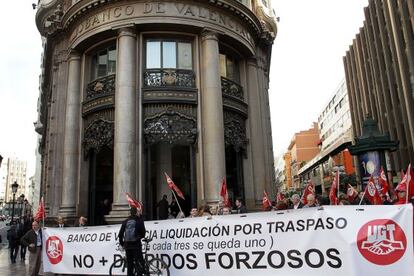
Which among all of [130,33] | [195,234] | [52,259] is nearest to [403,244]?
[195,234]

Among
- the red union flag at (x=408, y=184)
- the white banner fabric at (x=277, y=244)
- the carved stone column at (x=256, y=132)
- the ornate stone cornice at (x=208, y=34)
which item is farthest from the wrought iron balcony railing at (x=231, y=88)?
the red union flag at (x=408, y=184)

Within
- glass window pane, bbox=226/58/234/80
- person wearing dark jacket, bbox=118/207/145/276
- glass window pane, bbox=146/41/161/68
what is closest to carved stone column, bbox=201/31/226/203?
glass window pane, bbox=146/41/161/68

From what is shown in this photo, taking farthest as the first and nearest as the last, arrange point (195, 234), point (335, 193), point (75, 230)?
point (335, 193), point (75, 230), point (195, 234)

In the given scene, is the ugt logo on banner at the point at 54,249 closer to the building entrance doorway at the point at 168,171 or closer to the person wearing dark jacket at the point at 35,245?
the person wearing dark jacket at the point at 35,245

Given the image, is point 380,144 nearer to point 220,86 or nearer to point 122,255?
point 220,86

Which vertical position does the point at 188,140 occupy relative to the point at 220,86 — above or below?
below

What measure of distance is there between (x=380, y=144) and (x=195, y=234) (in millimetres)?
15207

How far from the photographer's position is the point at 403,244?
279 inches

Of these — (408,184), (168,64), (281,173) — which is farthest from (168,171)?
(281,173)

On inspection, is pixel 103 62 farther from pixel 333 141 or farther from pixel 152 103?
pixel 333 141

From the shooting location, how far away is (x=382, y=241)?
7238 mm

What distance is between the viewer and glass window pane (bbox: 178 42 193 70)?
1892 cm

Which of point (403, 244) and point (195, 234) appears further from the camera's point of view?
point (195, 234)

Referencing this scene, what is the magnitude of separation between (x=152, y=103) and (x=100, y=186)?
6.32 metres
